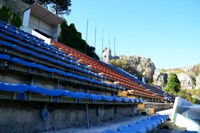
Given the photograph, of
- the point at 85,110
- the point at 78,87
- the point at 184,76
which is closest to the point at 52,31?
the point at 78,87

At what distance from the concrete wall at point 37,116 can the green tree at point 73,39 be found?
15.3m

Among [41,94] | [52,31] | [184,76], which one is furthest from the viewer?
[184,76]

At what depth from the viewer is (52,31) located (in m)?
16.9

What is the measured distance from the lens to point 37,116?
9.64 feet

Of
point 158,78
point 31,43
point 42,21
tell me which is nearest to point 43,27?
point 42,21

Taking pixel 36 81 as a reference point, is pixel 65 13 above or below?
above

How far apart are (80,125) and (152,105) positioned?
623cm

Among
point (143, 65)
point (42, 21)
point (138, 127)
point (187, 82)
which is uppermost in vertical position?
point (143, 65)

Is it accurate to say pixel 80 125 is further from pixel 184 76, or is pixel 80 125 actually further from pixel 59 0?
pixel 184 76

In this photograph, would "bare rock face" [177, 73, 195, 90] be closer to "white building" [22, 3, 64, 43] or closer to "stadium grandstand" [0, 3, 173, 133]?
"white building" [22, 3, 64, 43]

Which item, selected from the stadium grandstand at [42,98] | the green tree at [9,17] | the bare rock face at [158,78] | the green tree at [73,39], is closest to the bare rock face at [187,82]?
the bare rock face at [158,78]

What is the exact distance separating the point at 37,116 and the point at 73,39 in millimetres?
17886

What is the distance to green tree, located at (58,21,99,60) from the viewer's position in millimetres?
19658

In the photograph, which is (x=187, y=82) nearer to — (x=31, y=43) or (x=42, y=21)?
(x=42, y=21)
